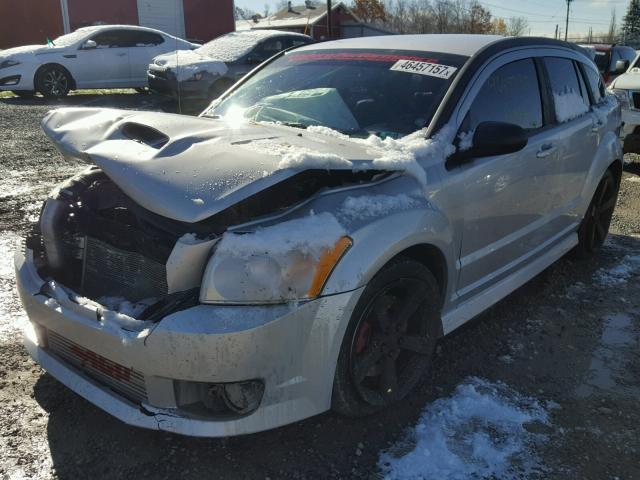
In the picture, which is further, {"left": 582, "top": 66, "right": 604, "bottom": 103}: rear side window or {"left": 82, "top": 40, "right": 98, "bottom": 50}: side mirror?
{"left": 82, "top": 40, "right": 98, "bottom": 50}: side mirror

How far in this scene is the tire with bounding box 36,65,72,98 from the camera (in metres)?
12.5

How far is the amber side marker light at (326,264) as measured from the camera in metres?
2.23

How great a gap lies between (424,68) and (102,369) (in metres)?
2.32

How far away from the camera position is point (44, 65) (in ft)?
41.1

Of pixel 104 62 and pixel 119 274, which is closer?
pixel 119 274

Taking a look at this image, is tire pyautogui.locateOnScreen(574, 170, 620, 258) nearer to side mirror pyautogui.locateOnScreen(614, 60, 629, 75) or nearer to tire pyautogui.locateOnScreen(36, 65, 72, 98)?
side mirror pyautogui.locateOnScreen(614, 60, 629, 75)

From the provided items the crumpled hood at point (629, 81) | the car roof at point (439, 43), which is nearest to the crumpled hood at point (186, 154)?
the car roof at point (439, 43)

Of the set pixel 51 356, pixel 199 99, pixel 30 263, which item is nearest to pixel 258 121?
pixel 30 263

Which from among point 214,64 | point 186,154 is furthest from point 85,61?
point 186,154

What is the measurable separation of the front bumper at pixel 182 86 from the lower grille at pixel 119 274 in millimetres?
8665

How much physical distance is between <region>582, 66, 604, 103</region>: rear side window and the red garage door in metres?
23.5

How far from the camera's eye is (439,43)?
3566 millimetres

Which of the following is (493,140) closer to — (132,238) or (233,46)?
(132,238)

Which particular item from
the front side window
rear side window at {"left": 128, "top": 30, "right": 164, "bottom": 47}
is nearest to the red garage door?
rear side window at {"left": 128, "top": 30, "right": 164, "bottom": 47}
